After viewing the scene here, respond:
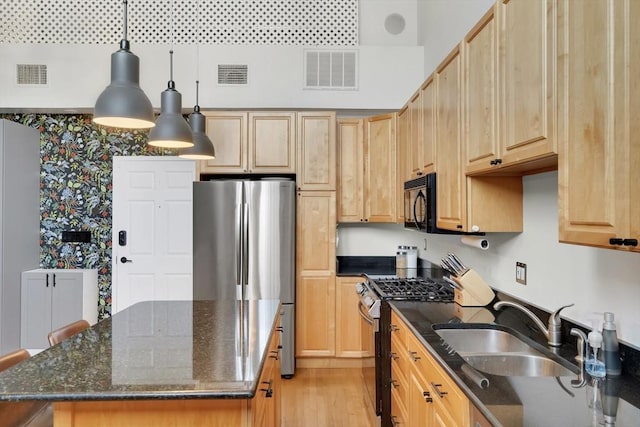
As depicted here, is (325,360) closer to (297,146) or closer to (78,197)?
(297,146)

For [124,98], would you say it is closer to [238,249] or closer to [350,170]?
[238,249]

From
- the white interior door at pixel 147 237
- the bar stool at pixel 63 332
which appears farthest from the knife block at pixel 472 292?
the white interior door at pixel 147 237

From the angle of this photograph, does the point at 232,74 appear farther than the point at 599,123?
Yes

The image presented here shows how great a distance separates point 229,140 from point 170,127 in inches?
67.4

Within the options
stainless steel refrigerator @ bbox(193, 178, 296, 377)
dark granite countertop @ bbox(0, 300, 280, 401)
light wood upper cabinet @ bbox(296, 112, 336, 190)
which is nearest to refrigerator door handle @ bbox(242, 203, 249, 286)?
stainless steel refrigerator @ bbox(193, 178, 296, 377)

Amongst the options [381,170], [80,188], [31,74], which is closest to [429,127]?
[381,170]

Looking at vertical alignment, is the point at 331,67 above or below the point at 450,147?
above

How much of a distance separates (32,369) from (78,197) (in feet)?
11.4

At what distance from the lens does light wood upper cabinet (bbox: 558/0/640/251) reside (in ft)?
3.16

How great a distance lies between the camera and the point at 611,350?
4.37ft

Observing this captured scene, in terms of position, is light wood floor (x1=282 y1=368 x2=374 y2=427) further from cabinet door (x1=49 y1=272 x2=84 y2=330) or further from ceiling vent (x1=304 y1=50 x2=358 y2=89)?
ceiling vent (x1=304 y1=50 x2=358 y2=89)

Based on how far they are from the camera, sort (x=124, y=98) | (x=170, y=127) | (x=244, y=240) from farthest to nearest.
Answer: (x=244, y=240) < (x=170, y=127) < (x=124, y=98)

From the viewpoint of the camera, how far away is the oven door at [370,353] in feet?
8.66

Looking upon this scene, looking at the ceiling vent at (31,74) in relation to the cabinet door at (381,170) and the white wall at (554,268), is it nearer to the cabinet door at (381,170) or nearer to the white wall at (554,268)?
the cabinet door at (381,170)
